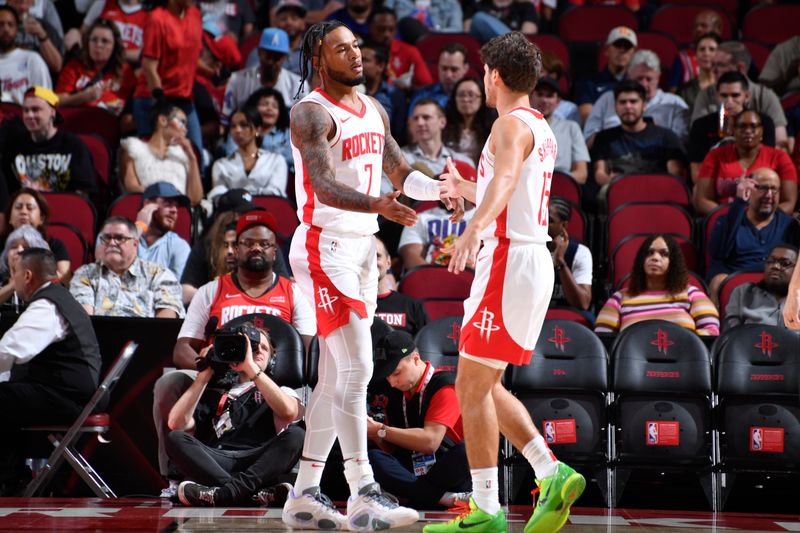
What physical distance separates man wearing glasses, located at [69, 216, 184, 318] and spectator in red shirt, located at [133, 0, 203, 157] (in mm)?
2440

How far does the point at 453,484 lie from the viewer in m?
6.02

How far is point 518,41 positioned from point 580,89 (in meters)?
7.02

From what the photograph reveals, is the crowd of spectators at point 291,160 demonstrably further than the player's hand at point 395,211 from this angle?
Yes

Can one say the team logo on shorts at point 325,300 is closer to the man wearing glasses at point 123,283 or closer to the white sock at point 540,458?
the white sock at point 540,458

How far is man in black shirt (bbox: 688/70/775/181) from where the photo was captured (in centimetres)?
959

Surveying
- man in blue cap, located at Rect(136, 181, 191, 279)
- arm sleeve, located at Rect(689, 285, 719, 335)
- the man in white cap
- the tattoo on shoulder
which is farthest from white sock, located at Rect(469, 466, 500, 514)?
the man in white cap

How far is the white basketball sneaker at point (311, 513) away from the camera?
15.4ft

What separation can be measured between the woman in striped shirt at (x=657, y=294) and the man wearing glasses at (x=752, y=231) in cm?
79

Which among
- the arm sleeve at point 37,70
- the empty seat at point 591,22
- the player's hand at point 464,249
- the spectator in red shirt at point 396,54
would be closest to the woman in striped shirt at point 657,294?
the player's hand at point 464,249

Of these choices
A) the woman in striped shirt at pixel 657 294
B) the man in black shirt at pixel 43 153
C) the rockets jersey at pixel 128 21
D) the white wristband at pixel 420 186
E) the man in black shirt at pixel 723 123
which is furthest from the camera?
the rockets jersey at pixel 128 21

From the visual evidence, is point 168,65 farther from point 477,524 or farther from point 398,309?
point 477,524

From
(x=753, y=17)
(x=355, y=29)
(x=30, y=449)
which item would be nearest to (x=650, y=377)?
(x=30, y=449)

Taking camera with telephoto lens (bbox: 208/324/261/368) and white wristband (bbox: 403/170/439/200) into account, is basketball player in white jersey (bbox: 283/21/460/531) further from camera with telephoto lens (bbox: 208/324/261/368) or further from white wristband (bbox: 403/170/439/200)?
camera with telephoto lens (bbox: 208/324/261/368)

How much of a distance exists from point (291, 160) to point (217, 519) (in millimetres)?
5384
